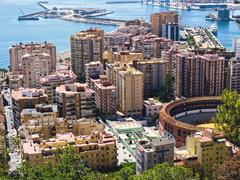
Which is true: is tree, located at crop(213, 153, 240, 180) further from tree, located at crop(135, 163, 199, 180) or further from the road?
the road

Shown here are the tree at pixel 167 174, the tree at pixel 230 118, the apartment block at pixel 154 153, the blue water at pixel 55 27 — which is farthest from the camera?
the blue water at pixel 55 27

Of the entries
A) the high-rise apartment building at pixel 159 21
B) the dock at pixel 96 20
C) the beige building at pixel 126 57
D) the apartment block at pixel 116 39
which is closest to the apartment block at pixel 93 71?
the beige building at pixel 126 57

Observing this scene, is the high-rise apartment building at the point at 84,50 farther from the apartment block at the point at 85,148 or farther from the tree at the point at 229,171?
the tree at the point at 229,171

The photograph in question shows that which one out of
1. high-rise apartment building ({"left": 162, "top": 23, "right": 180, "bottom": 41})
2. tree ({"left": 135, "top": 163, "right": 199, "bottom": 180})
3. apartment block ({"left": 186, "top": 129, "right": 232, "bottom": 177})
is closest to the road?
tree ({"left": 135, "top": 163, "right": 199, "bottom": 180})

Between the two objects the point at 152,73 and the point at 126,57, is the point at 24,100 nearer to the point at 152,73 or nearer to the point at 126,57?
the point at 152,73

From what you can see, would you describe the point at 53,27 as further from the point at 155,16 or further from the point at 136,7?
the point at 136,7

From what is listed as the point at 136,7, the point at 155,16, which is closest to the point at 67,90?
the point at 155,16
